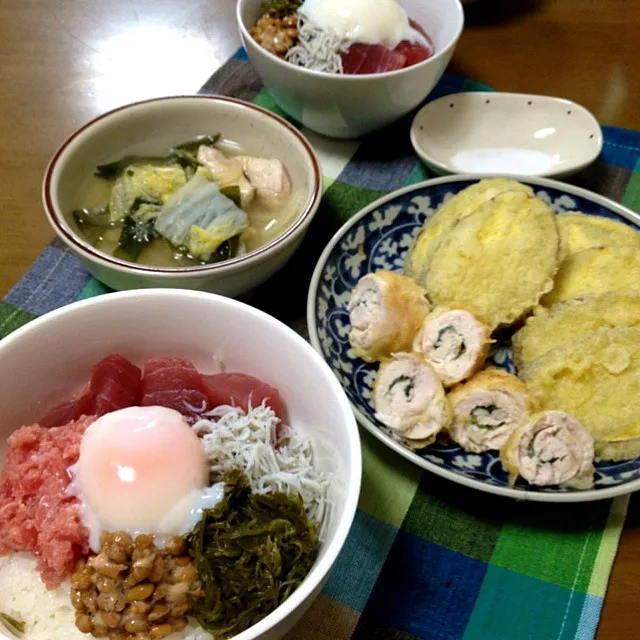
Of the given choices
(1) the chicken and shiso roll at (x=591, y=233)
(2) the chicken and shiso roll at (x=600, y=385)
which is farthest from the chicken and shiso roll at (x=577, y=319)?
(1) the chicken and shiso roll at (x=591, y=233)

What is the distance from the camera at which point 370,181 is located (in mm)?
1613

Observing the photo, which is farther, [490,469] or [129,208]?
[129,208]

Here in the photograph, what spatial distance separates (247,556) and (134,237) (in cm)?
75

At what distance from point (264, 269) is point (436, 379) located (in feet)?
1.24

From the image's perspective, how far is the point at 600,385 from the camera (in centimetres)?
109

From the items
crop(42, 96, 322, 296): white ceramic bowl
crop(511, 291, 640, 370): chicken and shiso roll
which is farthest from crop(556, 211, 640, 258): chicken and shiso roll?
crop(42, 96, 322, 296): white ceramic bowl

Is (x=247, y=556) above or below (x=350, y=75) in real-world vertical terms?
below

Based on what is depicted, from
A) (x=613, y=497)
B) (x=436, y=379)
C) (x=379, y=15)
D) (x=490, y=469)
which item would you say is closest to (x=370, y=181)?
(x=379, y=15)

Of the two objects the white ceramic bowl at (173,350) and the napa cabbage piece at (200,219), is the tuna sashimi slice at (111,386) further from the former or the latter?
the napa cabbage piece at (200,219)

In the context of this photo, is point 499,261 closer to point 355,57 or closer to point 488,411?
point 488,411

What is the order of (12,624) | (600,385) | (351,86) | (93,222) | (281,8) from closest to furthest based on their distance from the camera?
(12,624)
(600,385)
(93,222)
(351,86)
(281,8)

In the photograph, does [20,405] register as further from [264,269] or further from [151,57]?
[151,57]

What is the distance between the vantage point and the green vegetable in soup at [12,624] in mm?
770

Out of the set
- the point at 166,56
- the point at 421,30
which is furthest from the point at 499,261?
the point at 166,56
